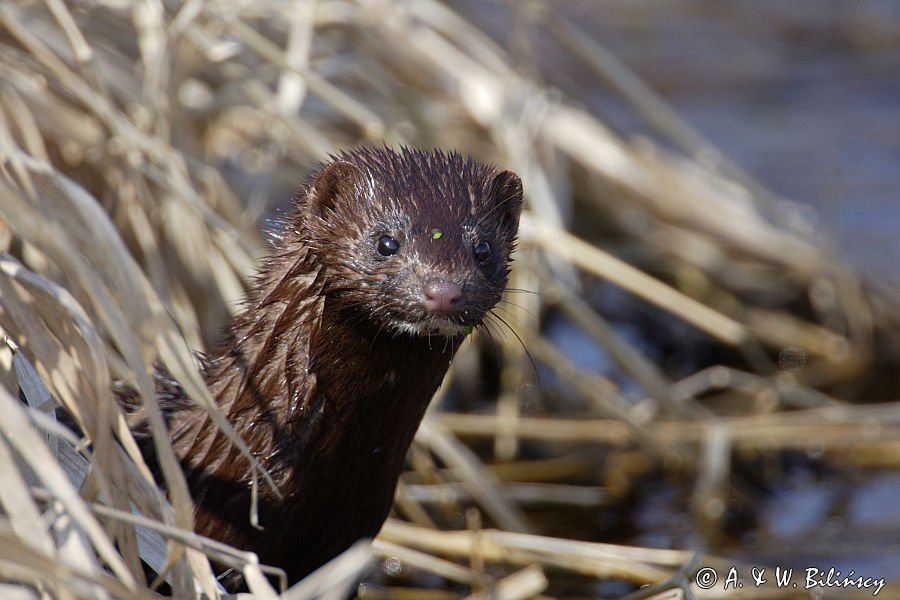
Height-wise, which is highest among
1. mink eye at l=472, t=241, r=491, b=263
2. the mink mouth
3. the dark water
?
the dark water

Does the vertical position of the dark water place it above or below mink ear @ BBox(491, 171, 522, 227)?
above

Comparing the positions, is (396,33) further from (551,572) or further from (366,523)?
(366,523)

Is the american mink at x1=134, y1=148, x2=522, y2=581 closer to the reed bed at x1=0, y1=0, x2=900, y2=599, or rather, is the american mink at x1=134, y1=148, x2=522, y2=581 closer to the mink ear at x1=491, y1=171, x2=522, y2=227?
the mink ear at x1=491, y1=171, x2=522, y2=227

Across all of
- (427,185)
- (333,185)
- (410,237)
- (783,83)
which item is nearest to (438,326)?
(410,237)

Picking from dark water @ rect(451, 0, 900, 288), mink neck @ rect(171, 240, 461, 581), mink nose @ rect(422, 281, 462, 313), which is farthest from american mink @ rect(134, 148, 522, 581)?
dark water @ rect(451, 0, 900, 288)

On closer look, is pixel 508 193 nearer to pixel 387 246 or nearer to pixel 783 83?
pixel 387 246

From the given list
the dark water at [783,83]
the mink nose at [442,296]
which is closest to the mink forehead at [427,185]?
the mink nose at [442,296]
